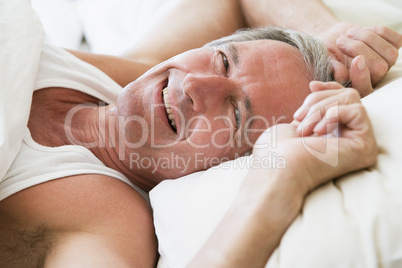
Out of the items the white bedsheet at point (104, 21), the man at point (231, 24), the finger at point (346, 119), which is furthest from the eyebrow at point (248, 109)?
the white bedsheet at point (104, 21)

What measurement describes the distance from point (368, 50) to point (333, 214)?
618mm

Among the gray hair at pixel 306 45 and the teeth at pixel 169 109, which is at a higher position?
the gray hair at pixel 306 45

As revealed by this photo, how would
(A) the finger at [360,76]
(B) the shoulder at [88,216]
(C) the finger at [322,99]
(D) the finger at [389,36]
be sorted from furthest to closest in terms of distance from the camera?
(D) the finger at [389,36]
(A) the finger at [360,76]
(B) the shoulder at [88,216]
(C) the finger at [322,99]

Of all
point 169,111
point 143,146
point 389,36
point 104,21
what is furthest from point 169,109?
point 104,21

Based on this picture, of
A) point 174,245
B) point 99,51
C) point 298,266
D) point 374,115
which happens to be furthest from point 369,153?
point 99,51

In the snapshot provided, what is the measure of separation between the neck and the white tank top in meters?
0.04

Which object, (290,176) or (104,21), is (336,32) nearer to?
(290,176)

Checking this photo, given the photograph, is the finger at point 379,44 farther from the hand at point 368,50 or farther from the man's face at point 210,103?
the man's face at point 210,103

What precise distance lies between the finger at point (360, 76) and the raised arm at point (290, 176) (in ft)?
0.87

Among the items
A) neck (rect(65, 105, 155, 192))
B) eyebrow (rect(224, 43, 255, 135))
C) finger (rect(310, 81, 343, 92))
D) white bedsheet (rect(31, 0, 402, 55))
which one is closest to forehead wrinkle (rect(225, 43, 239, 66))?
eyebrow (rect(224, 43, 255, 135))

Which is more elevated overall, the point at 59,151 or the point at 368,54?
the point at 368,54

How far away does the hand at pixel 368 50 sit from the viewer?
3.31 ft

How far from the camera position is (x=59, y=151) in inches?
39.0

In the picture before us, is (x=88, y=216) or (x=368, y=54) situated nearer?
(x=88, y=216)
